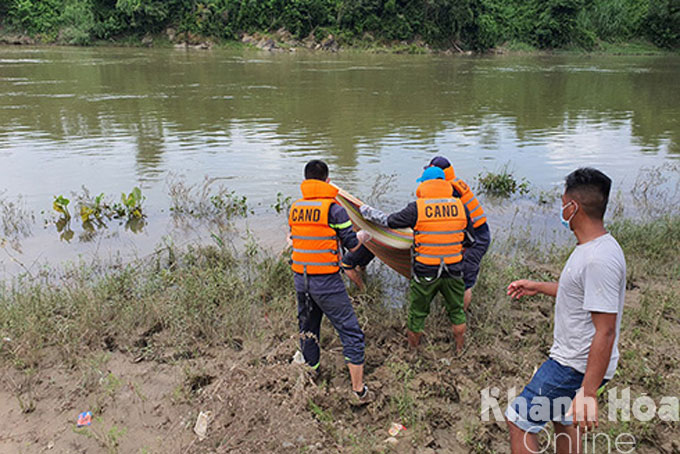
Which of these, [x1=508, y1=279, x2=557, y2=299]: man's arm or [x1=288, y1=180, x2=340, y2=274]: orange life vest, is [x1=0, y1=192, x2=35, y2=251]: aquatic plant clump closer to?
[x1=288, y1=180, x2=340, y2=274]: orange life vest

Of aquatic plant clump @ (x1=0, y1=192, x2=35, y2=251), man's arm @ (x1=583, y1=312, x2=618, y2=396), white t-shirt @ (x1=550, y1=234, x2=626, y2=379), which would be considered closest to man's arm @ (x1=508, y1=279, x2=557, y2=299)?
white t-shirt @ (x1=550, y1=234, x2=626, y2=379)

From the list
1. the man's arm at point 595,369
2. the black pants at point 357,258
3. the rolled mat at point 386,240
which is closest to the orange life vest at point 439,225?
the rolled mat at point 386,240

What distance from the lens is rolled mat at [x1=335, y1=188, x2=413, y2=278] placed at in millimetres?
4441

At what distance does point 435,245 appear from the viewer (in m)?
3.87

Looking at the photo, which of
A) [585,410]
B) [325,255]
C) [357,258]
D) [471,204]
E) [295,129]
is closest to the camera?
[585,410]

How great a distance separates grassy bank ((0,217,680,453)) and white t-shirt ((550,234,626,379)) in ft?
3.35

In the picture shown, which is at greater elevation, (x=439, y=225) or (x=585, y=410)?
(x=439, y=225)

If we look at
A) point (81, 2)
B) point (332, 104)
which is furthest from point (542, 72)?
point (81, 2)

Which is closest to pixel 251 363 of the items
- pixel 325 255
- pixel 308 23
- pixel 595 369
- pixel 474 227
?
pixel 325 255

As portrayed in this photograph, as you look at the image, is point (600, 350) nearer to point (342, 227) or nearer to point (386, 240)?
point (342, 227)

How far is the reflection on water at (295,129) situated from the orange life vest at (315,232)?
411 cm

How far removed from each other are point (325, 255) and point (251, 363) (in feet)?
3.51

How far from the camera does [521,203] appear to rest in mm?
8156

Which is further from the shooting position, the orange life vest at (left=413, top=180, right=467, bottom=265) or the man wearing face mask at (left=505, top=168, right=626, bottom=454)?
the orange life vest at (left=413, top=180, right=467, bottom=265)
